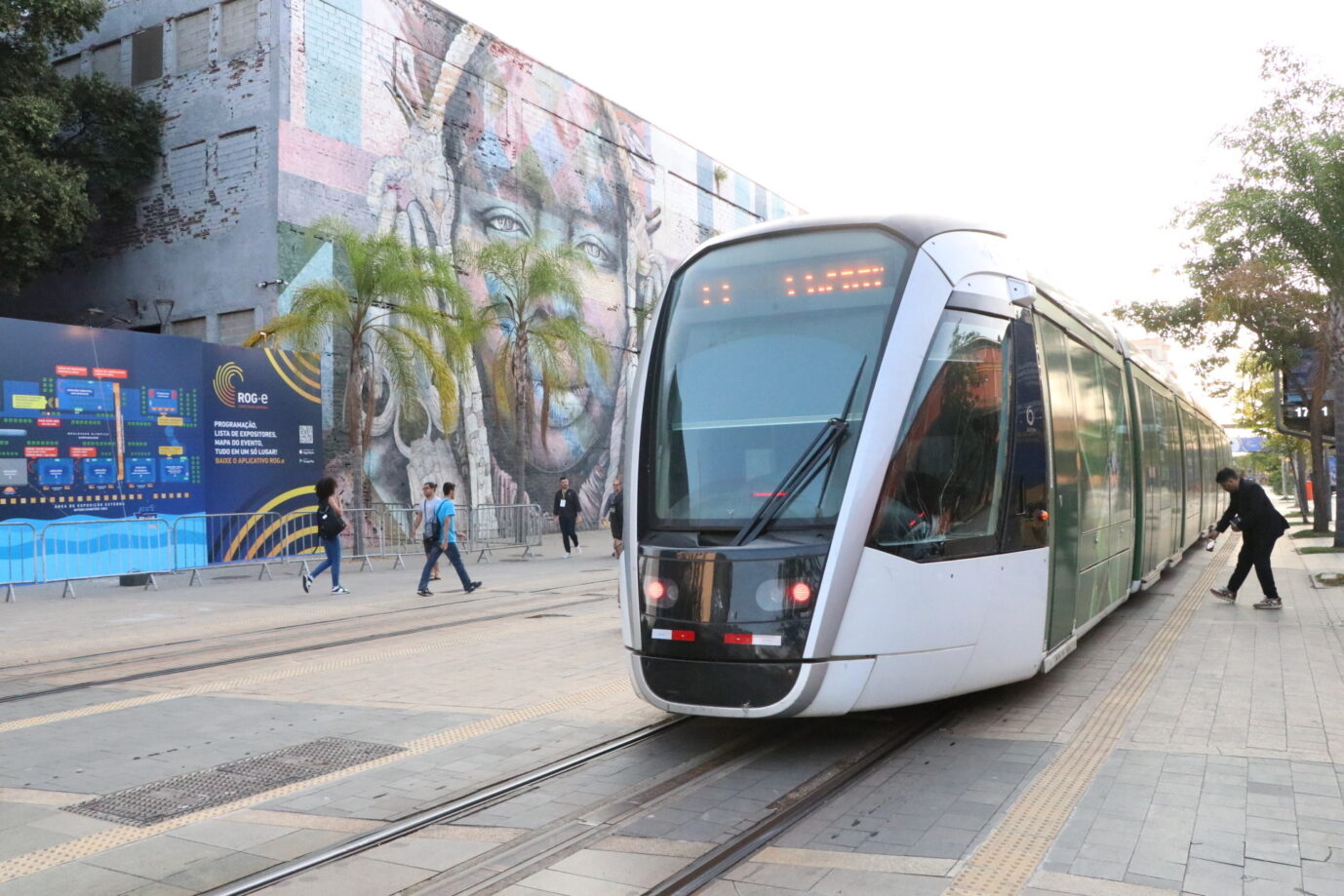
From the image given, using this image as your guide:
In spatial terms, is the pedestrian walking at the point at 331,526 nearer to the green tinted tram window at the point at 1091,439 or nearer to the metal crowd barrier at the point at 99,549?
the metal crowd barrier at the point at 99,549

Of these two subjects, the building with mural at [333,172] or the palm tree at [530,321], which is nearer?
the building with mural at [333,172]

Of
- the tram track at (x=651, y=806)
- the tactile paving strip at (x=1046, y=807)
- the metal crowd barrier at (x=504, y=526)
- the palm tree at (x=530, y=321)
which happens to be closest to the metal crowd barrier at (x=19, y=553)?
the metal crowd barrier at (x=504, y=526)

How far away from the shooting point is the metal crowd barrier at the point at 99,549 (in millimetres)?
15719

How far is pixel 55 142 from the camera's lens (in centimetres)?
2495

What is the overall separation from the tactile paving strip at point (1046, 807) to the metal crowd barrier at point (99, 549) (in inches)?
547

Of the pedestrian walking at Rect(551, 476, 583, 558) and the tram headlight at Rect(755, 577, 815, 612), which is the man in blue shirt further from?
the tram headlight at Rect(755, 577, 815, 612)

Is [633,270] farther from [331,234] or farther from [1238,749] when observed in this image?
[1238,749]

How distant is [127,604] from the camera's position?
14.1 m

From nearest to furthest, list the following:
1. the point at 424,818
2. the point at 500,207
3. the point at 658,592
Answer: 1. the point at 424,818
2. the point at 658,592
3. the point at 500,207

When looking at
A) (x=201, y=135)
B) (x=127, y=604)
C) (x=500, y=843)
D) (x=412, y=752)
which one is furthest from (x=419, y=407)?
(x=500, y=843)

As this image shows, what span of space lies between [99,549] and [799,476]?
14.0m

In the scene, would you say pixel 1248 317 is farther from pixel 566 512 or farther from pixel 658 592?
pixel 658 592

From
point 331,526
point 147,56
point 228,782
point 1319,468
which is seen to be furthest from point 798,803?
point 1319,468

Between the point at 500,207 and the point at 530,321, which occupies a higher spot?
the point at 500,207
